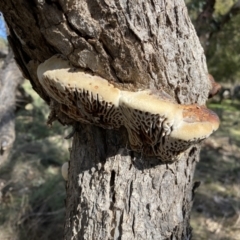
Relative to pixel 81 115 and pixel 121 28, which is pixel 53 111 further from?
pixel 121 28

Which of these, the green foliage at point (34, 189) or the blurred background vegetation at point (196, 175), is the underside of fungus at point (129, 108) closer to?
the blurred background vegetation at point (196, 175)

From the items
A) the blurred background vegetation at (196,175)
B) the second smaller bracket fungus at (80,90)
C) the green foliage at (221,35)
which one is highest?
the second smaller bracket fungus at (80,90)

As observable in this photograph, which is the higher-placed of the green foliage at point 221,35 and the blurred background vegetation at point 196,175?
the green foliage at point 221,35

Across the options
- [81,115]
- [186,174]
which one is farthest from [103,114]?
[186,174]

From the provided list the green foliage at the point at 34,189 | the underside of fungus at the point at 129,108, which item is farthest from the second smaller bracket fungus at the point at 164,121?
the green foliage at the point at 34,189

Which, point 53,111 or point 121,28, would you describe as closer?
point 121,28

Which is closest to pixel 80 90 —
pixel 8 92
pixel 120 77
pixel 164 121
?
pixel 120 77

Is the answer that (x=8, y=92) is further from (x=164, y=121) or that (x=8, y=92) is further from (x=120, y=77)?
(x=164, y=121)
